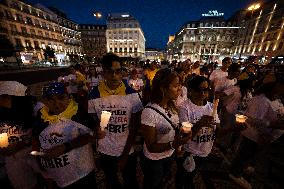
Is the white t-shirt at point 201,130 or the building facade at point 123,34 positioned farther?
the building facade at point 123,34

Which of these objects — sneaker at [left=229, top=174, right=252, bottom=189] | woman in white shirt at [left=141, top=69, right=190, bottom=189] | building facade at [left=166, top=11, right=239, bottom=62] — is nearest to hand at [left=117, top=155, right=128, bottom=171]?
woman in white shirt at [left=141, top=69, right=190, bottom=189]

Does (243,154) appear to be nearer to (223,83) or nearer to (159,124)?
(159,124)

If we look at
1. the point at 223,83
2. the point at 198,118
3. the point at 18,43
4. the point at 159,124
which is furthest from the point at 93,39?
the point at 159,124

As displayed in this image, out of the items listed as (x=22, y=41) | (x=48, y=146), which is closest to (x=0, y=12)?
(x=22, y=41)

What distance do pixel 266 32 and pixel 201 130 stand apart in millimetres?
62989

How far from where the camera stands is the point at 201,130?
95.0 inches

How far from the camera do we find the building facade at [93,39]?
101 metres

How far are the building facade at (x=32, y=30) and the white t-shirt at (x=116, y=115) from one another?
52177mm

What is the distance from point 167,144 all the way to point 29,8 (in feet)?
242

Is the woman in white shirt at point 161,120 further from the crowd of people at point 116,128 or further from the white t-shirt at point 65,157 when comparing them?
the white t-shirt at point 65,157

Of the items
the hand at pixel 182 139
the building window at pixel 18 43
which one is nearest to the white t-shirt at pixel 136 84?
the hand at pixel 182 139

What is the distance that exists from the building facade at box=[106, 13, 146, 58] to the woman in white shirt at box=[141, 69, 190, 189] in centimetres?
10825

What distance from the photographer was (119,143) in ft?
8.11

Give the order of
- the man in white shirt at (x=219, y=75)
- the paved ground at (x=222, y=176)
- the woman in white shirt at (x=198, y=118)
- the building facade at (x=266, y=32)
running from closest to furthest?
the woman in white shirt at (x=198, y=118), the paved ground at (x=222, y=176), the man in white shirt at (x=219, y=75), the building facade at (x=266, y=32)
